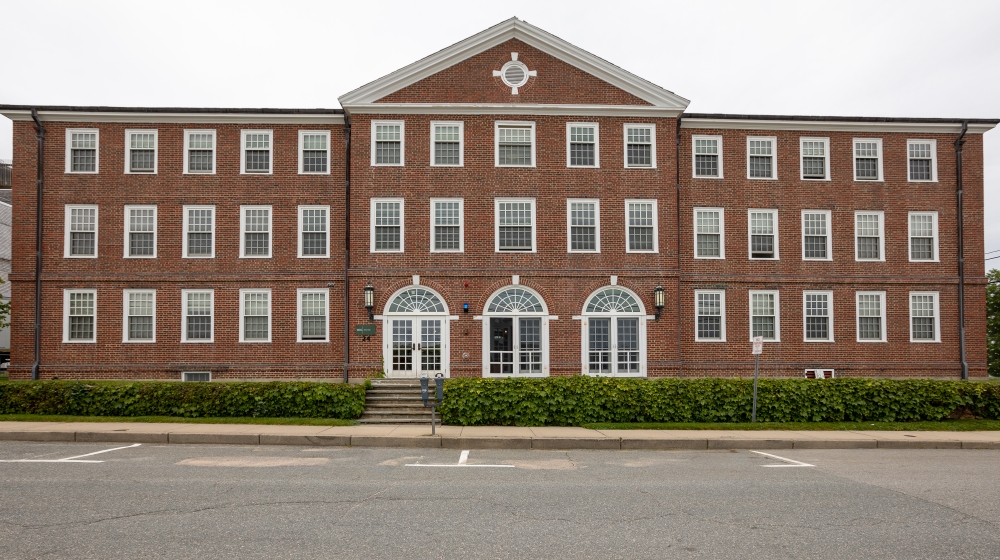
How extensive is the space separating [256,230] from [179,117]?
4.59 meters

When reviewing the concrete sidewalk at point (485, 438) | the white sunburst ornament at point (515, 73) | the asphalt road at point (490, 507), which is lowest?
the concrete sidewalk at point (485, 438)

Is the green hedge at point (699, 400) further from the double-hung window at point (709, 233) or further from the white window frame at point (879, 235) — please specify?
the white window frame at point (879, 235)

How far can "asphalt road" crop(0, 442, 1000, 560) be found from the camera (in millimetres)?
6742

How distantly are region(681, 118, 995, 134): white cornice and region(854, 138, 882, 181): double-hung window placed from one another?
424 mm

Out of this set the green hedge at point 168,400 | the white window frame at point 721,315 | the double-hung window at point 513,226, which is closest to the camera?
the green hedge at point 168,400

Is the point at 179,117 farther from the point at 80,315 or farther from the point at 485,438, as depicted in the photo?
the point at 485,438

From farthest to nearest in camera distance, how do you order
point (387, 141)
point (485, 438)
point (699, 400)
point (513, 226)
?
point (513, 226), point (387, 141), point (699, 400), point (485, 438)

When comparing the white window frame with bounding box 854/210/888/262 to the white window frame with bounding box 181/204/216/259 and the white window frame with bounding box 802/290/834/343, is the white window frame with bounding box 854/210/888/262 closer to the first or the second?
the white window frame with bounding box 802/290/834/343

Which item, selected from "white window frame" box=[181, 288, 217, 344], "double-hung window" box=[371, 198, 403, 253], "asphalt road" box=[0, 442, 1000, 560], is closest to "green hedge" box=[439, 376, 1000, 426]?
"asphalt road" box=[0, 442, 1000, 560]

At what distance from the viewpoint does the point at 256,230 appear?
23375 mm

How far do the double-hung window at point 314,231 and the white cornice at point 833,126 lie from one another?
12921mm

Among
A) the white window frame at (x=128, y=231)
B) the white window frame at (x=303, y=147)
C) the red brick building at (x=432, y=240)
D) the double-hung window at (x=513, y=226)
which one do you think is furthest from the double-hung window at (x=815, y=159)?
the white window frame at (x=128, y=231)

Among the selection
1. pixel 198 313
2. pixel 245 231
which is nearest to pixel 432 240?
pixel 245 231

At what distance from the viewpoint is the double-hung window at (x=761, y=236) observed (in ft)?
79.7
